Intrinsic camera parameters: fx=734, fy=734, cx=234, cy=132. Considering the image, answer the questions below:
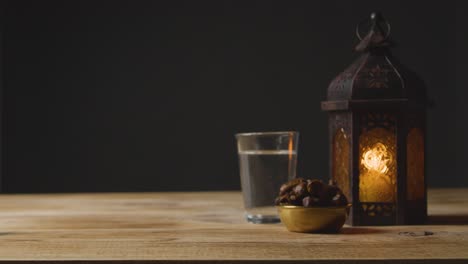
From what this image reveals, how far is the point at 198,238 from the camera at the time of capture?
1.06 metres

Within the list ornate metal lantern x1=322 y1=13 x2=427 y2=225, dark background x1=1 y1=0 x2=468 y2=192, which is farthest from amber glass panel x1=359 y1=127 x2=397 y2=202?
dark background x1=1 y1=0 x2=468 y2=192

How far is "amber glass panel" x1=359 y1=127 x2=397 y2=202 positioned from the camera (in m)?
1.23

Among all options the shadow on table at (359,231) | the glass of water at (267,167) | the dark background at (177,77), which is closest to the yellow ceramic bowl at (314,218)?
the shadow on table at (359,231)

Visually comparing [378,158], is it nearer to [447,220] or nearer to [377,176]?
[377,176]

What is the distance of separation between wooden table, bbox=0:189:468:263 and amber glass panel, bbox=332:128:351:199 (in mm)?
108

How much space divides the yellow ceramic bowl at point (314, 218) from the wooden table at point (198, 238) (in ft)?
0.07

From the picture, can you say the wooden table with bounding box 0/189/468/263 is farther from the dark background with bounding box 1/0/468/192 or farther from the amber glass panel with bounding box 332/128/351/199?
the dark background with bounding box 1/0/468/192

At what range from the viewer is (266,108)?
11.5 ft

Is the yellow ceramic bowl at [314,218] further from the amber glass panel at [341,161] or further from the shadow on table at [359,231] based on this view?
the amber glass panel at [341,161]

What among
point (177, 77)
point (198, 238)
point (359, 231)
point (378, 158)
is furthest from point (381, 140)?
point (177, 77)

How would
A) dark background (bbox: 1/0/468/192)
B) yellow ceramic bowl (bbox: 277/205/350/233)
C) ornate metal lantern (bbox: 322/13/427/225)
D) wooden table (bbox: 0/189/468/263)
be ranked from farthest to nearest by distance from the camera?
dark background (bbox: 1/0/468/192)
ornate metal lantern (bbox: 322/13/427/225)
yellow ceramic bowl (bbox: 277/205/350/233)
wooden table (bbox: 0/189/468/263)

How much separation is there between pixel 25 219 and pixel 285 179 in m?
0.48

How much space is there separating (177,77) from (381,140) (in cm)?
A: 234

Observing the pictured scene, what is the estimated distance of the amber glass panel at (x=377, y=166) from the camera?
1.23 m
